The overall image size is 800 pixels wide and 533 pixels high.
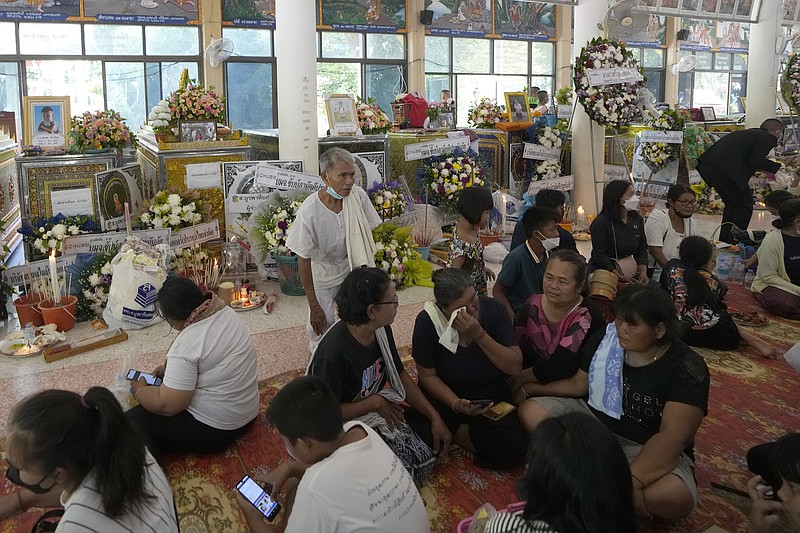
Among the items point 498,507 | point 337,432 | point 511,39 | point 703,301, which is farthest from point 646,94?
point 511,39

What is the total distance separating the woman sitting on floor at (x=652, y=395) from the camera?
8.54 feet

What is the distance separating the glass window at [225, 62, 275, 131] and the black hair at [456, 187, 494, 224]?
1088cm

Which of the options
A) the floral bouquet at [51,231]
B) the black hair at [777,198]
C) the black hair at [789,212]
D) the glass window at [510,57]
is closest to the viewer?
the black hair at [789,212]

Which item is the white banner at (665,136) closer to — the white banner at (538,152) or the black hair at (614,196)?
the white banner at (538,152)

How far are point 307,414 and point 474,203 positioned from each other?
7.94ft

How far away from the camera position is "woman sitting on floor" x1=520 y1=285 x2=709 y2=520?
260 centimetres

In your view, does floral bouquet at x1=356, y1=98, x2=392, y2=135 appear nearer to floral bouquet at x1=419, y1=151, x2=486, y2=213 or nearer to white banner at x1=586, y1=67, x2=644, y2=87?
floral bouquet at x1=419, y1=151, x2=486, y2=213

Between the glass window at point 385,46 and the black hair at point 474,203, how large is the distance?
1194cm

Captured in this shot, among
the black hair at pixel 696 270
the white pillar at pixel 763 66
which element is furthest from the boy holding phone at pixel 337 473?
the white pillar at pixel 763 66

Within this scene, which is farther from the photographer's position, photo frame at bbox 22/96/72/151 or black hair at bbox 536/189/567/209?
photo frame at bbox 22/96/72/151

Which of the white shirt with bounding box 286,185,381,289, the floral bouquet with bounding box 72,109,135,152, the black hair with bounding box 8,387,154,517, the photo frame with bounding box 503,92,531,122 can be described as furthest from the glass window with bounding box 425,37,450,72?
the black hair with bounding box 8,387,154,517

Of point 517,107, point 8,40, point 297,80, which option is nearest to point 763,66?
point 517,107

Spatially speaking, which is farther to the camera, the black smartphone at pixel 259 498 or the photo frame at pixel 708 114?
the photo frame at pixel 708 114

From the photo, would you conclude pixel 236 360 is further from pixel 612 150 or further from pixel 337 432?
pixel 612 150
